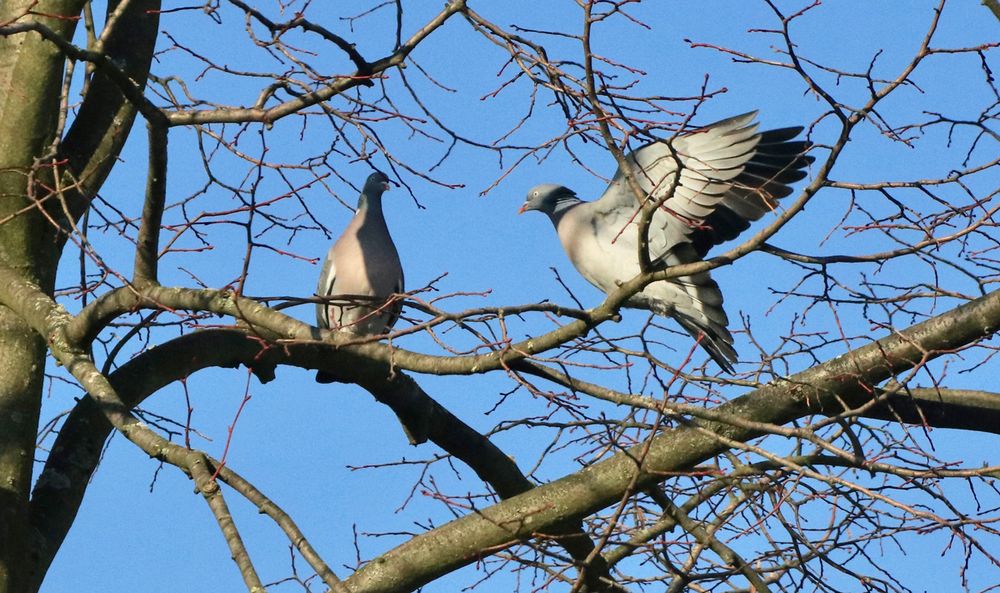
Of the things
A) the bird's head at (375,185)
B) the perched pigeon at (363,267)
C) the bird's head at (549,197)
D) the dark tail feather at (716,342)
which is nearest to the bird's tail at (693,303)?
the dark tail feather at (716,342)

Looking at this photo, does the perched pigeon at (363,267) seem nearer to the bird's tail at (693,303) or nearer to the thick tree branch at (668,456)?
the bird's tail at (693,303)

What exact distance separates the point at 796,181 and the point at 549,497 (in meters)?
1.72

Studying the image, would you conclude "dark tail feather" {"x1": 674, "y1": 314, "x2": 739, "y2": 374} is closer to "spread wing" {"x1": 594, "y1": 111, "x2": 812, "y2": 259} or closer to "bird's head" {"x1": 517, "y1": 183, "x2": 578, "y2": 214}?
"spread wing" {"x1": 594, "y1": 111, "x2": 812, "y2": 259}

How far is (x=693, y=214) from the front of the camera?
468 centimetres

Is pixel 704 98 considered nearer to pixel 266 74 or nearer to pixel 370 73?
pixel 370 73

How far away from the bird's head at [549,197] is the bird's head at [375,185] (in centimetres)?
75

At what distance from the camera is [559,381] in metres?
3.21

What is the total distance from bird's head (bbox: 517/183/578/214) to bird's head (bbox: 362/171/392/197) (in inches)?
29.5

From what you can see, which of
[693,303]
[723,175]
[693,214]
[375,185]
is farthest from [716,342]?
[375,185]

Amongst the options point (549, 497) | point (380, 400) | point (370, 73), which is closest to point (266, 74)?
point (370, 73)

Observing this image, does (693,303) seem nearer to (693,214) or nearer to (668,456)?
(693,214)

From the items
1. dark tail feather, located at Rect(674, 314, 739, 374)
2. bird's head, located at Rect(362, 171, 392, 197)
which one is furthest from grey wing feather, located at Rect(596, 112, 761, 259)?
bird's head, located at Rect(362, 171, 392, 197)

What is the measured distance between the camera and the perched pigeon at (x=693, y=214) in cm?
452

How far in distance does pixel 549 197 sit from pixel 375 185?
2.84 ft
